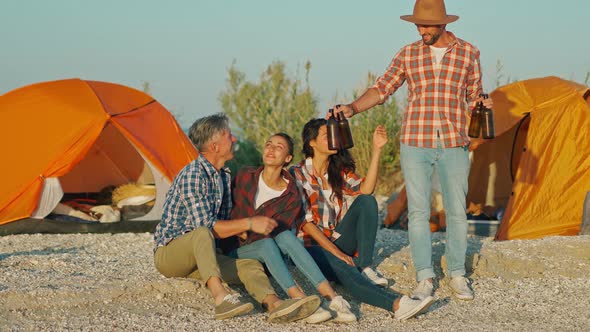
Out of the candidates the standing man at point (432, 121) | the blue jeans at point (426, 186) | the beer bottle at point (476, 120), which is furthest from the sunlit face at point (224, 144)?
the beer bottle at point (476, 120)

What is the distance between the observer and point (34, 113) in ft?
28.1

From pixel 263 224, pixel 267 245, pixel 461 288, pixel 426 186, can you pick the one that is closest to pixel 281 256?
pixel 267 245

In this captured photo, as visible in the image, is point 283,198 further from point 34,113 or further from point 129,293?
point 34,113

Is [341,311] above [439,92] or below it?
below

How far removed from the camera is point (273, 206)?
5.46 metres

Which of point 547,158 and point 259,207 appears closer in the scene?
point 259,207

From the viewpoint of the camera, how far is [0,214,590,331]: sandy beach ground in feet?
15.6

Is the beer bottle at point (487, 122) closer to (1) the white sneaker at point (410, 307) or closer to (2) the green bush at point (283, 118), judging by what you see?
(1) the white sneaker at point (410, 307)

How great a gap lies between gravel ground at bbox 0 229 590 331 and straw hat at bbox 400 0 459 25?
1611mm

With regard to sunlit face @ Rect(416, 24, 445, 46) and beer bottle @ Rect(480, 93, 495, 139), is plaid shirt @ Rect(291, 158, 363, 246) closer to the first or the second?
beer bottle @ Rect(480, 93, 495, 139)

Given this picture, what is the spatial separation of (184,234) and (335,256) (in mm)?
922

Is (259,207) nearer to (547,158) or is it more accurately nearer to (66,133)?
(66,133)

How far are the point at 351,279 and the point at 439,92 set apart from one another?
1.18 meters

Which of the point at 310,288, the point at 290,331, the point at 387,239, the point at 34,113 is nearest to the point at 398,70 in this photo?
the point at 310,288
